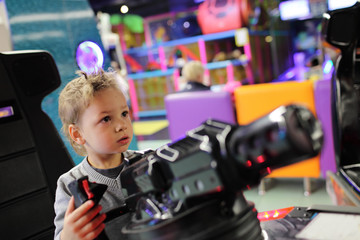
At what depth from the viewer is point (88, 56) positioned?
3.27 feet

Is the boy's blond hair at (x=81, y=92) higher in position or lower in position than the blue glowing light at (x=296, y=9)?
lower

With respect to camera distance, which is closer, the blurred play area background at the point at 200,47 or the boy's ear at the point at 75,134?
the boy's ear at the point at 75,134

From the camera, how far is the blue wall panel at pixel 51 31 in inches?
43.8

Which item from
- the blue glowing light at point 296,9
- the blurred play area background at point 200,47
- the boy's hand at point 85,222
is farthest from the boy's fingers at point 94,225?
the blue glowing light at point 296,9

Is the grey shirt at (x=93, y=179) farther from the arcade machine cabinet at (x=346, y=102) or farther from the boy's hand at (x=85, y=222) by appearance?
the arcade machine cabinet at (x=346, y=102)

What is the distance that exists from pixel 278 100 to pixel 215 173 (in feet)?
8.55

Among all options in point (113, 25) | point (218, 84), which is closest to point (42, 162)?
point (218, 84)

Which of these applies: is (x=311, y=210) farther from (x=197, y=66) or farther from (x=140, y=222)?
(x=197, y=66)

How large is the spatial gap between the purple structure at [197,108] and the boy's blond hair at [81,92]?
2.34 metres

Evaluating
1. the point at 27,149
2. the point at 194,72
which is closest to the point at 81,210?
the point at 27,149

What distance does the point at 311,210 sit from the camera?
2.28 ft

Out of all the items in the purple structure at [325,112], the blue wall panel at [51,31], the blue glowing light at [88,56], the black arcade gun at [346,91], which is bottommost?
the purple structure at [325,112]

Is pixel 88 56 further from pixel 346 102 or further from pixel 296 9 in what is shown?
pixel 296 9

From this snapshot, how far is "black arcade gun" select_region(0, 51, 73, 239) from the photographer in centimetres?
93
